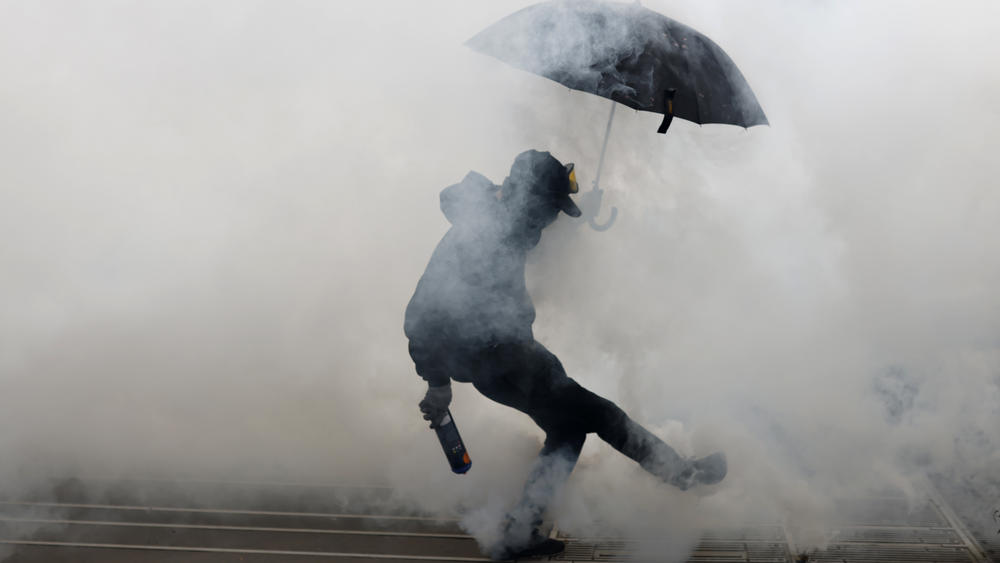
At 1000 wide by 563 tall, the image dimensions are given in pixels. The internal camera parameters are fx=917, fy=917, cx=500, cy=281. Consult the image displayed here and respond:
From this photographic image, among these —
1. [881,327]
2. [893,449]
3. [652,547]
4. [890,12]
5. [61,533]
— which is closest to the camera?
[652,547]

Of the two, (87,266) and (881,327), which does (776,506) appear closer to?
(881,327)

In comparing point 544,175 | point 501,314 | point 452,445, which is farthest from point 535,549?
point 544,175

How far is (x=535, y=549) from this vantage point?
16.2 ft

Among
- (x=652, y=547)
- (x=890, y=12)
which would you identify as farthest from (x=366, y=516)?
(x=890, y=12)

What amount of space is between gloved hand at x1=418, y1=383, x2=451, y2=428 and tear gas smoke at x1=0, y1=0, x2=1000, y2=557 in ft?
2.82

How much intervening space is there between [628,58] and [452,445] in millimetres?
2169

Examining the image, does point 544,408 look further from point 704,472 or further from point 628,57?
point 628,57

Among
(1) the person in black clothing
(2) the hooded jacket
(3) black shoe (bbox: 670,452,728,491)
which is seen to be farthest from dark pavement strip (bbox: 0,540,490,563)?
(2) the hooded jacket

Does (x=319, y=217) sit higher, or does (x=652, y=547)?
(x=319, y=217)

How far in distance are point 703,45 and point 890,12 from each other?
404cm

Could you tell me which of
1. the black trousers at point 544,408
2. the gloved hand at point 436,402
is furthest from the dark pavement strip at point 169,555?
the gloved hand at point 436,402

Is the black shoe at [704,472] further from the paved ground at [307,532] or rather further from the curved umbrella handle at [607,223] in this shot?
the curved umbrella handle at [607,223]

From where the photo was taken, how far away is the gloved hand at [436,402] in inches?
189

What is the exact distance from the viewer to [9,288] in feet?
21.1
